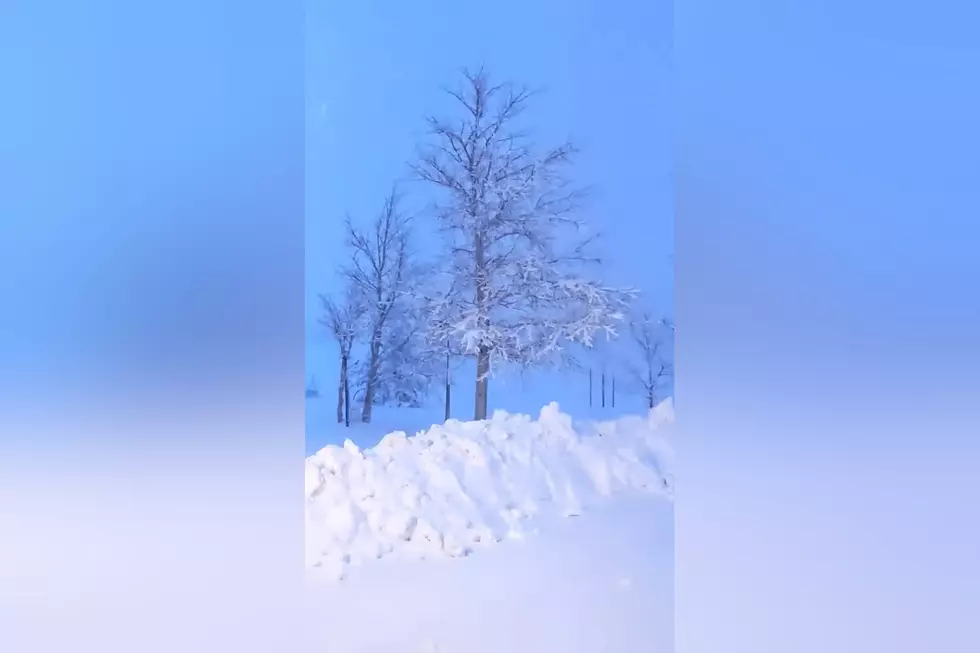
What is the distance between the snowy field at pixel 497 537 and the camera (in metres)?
2.07

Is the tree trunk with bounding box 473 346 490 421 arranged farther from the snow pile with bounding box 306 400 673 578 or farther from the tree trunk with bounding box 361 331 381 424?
the tree trunk with bounding box 361 331 381 424

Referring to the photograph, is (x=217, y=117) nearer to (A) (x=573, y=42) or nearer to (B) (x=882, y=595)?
(A) (x=573, y=42)

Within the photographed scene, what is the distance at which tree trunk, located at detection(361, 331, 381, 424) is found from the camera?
220cm

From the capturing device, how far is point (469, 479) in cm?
218

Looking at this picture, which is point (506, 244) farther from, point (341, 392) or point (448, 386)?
point (341, 392)

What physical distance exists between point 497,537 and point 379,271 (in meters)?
0.86

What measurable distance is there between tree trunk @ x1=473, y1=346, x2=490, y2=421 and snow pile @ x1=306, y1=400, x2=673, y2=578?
1.4 inches

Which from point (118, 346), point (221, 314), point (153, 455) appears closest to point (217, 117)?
point (221, 314)

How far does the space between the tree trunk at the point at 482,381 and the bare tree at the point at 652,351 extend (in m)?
0.43

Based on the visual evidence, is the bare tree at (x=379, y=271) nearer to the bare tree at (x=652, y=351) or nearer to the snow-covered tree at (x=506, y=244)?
the snow-covered tree at (x=506, y=244)

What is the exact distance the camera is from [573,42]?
7.15 feet

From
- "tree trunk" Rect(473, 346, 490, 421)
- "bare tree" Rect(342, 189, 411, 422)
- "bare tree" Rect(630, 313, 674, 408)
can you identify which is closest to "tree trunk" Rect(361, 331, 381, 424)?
"bare tree" Rect(342, 189, 411, 422)

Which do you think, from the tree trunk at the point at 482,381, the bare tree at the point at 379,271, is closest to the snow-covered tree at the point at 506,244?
the tree trunk at the point at 482,381

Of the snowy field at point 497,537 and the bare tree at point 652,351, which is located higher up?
the bare tree at point 652,351
